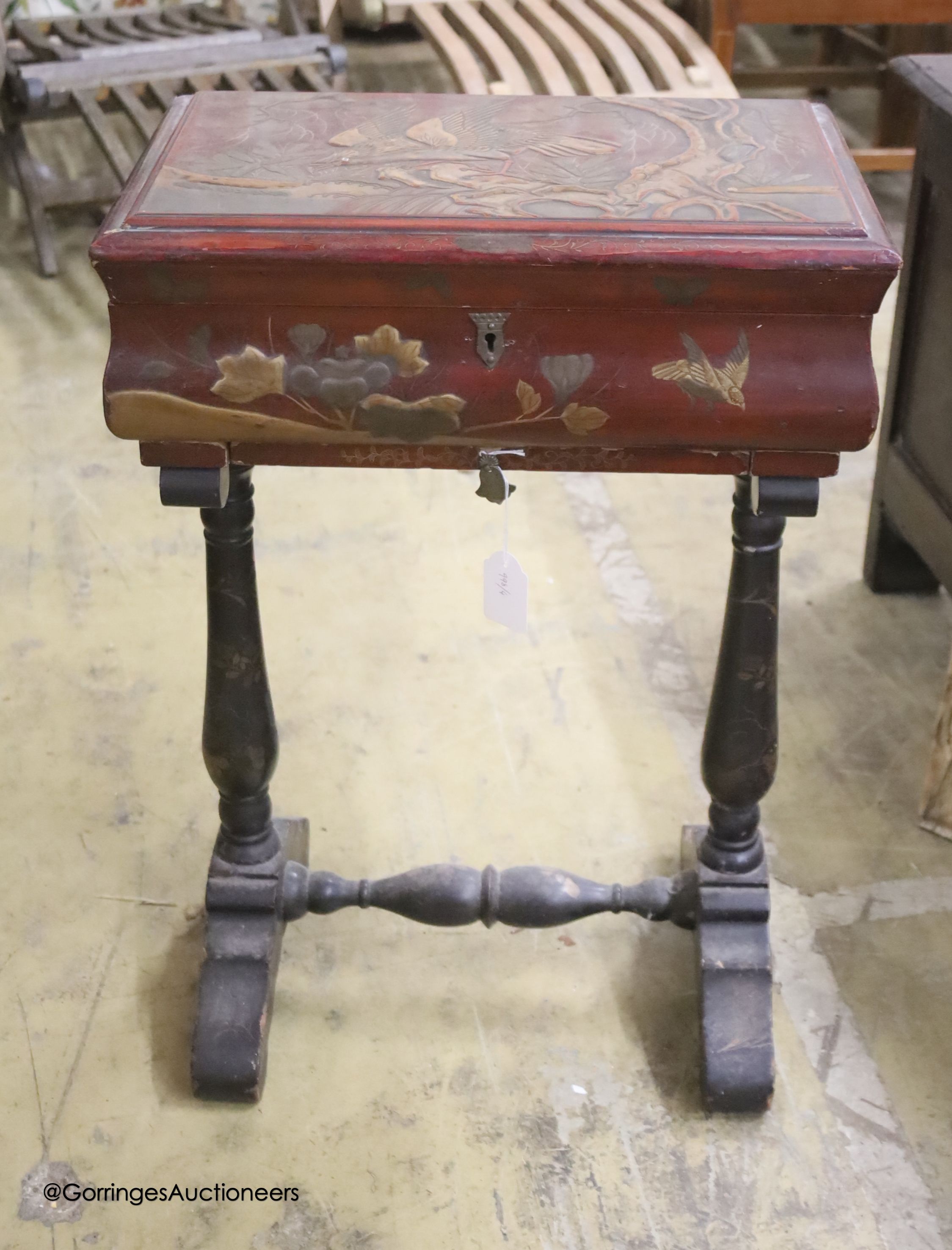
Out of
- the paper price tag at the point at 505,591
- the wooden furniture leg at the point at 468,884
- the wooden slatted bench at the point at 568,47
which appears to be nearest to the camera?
the paper price tag at the point at 505,591

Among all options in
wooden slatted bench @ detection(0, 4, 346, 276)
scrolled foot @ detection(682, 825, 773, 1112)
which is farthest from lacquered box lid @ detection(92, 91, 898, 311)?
wooden slatted bench @ detection(0, 4, 346, 276)

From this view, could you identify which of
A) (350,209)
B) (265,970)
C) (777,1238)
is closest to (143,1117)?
(265,970)

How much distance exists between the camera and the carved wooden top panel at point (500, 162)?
127cm

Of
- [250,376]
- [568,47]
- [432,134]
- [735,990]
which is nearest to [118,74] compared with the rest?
[568,47]

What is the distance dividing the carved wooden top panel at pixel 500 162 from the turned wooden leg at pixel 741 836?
302 mm

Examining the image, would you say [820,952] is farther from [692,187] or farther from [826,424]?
[692,187]

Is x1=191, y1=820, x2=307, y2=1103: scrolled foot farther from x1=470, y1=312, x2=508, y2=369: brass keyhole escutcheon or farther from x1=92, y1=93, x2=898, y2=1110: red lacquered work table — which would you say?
x1=470, y1=312, x2=508, y2=369: brass keyhole escutcheon

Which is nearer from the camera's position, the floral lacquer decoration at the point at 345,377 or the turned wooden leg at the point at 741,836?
the floral lacquer decoration at the point at 345,377

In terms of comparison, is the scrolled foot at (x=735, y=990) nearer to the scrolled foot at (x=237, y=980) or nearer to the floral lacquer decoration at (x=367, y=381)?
the scrolled foot at (x=237, y=980)

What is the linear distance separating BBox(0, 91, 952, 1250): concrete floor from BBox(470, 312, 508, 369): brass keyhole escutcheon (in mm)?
901

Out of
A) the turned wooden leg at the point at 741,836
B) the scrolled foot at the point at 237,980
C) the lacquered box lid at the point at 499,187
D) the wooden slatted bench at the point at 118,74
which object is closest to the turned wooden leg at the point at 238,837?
the scrolled foot at the point at 237,980

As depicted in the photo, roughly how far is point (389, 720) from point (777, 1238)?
1007mm

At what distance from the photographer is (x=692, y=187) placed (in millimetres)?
1326

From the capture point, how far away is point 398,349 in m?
1.25
